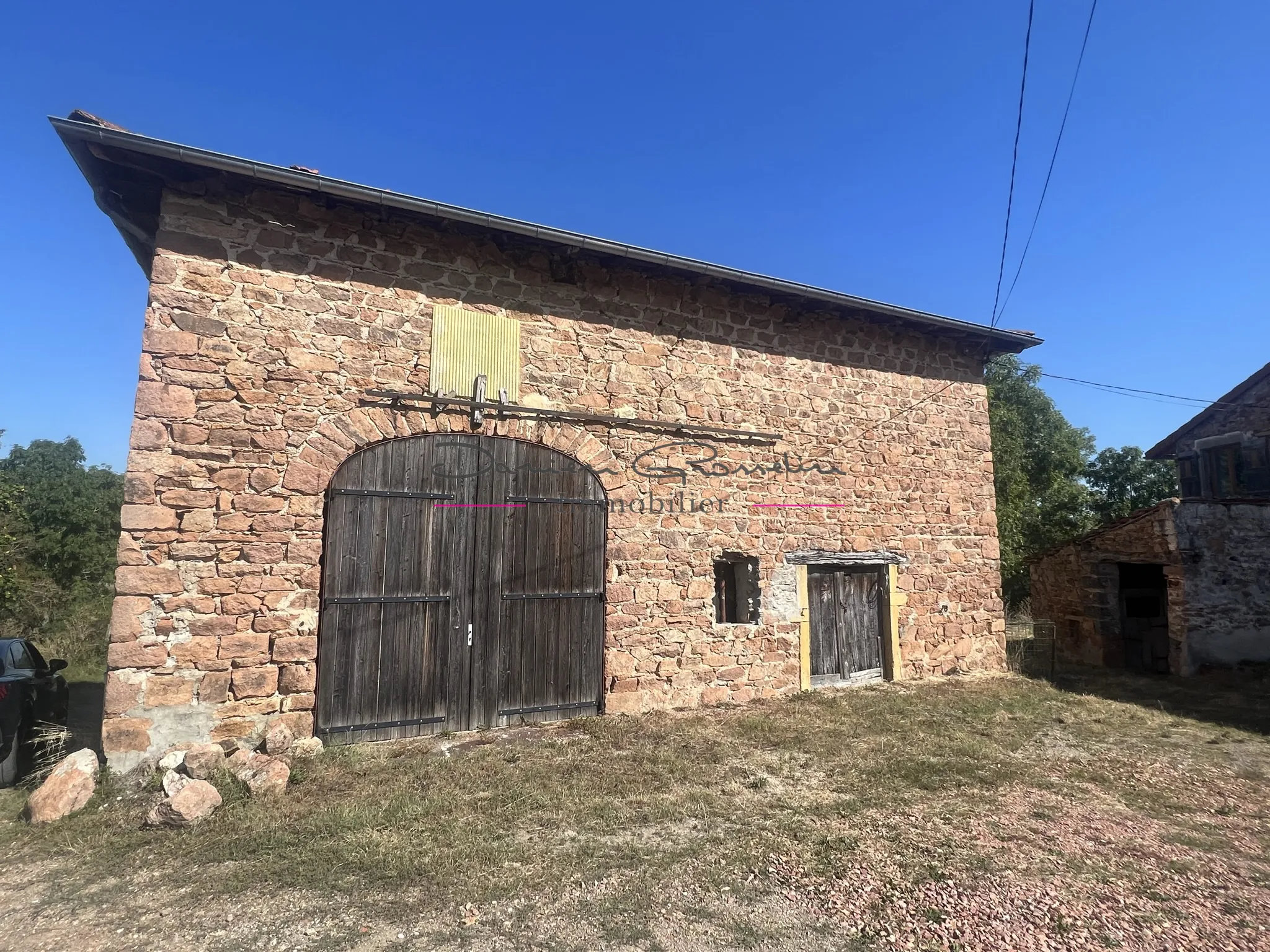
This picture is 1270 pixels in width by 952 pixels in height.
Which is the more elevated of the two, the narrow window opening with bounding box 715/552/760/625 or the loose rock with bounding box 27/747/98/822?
the narrow window opening with bounding box 715/552/760/625

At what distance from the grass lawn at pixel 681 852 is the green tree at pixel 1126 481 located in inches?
907

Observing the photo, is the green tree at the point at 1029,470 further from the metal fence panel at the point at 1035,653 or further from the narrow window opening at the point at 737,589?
the narrow window opening at the point at 737,589

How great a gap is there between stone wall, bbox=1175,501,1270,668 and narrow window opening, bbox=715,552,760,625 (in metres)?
7.43

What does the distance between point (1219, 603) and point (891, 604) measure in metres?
5.88

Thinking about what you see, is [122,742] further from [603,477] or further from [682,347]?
[682,347]

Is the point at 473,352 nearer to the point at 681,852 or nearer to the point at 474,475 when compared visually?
the point at 474,475

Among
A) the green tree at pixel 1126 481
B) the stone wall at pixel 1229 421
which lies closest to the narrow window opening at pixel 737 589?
the stone wall at pixel 1229 421

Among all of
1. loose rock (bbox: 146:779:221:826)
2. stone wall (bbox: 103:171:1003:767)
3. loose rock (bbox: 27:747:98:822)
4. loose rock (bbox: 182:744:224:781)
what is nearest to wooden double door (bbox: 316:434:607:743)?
stone wall (bbox: 103:171:1003:767)

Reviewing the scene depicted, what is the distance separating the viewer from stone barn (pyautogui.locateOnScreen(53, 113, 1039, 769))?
16.9 feet

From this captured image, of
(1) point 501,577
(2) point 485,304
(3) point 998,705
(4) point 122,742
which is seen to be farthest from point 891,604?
(4) point 122,742

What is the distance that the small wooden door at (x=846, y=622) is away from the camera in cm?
788

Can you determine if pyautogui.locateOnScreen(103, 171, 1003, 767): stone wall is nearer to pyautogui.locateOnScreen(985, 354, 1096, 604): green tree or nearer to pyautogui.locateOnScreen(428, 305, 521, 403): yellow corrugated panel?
pyautogui.locateOnScreen(428, 305, 521, 403): yellow corrugated panel

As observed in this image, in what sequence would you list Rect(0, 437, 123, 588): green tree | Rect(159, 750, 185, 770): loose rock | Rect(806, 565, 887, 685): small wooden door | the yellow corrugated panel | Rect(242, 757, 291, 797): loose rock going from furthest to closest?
Rect(0, 437, 123, 588): green tree → Rect(806, 565, 887, 685): small wooden door → the yellow corrugated panel → Rect(159, 750, 185, 770): loose rock → Rect(242, 757, 291, 797): loose rock

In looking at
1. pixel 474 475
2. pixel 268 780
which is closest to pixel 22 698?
pixel 268 780
